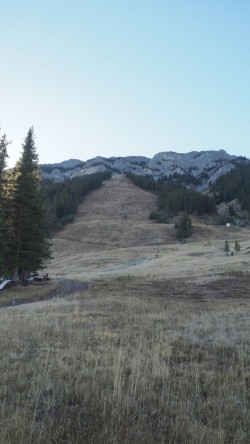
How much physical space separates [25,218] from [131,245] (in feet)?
286

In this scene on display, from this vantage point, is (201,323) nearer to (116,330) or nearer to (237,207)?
(116,330)

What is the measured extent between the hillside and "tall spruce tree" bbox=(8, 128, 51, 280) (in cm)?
1972

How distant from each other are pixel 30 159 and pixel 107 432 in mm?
40044

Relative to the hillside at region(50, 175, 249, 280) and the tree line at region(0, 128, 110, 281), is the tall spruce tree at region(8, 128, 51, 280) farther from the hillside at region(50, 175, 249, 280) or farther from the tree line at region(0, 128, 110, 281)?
the hillside at region(50, 175, 249, 280)

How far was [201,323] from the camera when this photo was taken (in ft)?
46.6

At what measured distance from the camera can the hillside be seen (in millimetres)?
69375

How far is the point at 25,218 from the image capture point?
1535 inches

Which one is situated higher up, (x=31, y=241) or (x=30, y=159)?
(x=30, y=159)

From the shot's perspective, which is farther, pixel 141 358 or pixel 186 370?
pixel 141 358

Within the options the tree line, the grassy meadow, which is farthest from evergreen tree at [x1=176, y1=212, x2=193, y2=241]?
the grassy meadow

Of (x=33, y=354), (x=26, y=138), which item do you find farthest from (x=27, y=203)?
(x=33, y=354)

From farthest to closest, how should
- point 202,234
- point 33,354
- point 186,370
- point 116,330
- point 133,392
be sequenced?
point 202,234
point 116,330
point 33,354
point 186,370
point 133,392

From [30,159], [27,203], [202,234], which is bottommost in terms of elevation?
[202,234]

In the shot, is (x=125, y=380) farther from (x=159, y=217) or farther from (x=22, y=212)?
(x=159, y=217)
